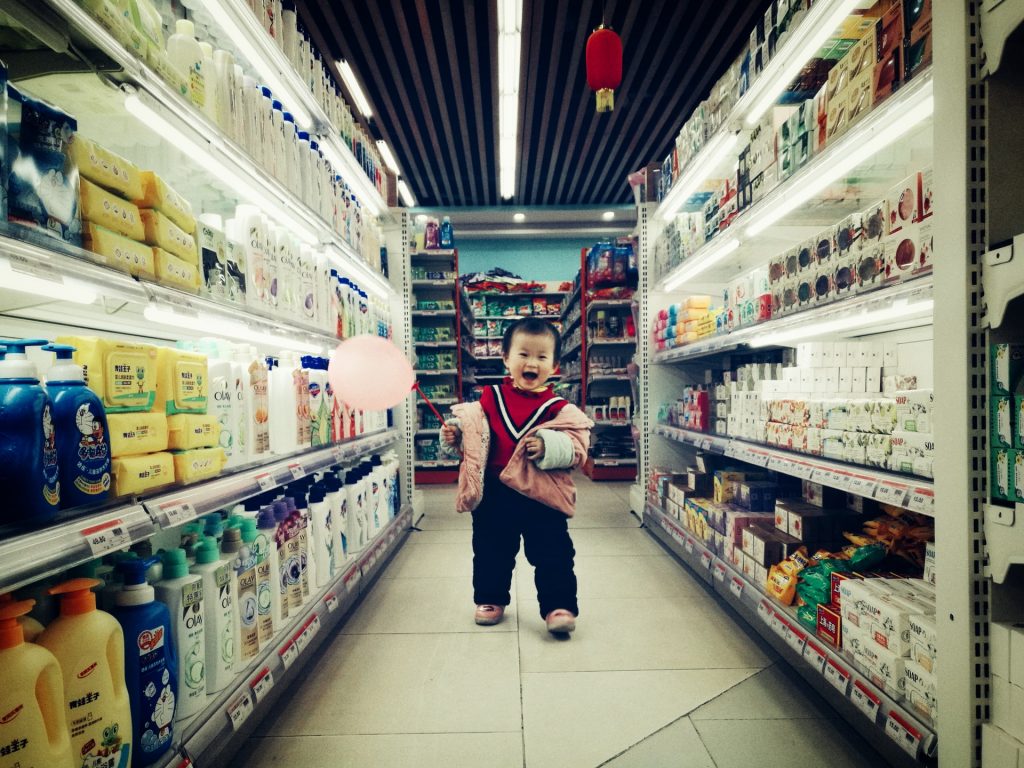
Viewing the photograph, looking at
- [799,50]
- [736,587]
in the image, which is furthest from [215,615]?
[799,50]

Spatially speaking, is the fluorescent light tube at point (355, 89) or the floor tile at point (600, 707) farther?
the fluorescent light tube at point (355, 89)

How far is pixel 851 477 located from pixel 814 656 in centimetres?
57

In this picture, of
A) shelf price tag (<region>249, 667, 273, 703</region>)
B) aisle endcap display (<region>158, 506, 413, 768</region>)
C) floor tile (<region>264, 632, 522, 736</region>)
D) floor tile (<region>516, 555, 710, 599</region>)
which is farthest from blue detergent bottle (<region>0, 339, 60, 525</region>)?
floor tile (<region>516, 555, 710, 599</region>)

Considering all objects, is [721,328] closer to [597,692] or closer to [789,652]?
[789,652]

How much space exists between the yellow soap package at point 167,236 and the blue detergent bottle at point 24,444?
49 centimetres

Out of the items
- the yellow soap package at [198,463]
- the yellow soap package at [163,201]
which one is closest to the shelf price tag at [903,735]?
the yellow soap package at [198,463]

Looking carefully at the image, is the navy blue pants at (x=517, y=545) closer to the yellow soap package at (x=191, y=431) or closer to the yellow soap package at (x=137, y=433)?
the yellow soap package at (x=191, y=431)

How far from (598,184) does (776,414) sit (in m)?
7.83

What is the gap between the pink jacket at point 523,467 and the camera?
221cm

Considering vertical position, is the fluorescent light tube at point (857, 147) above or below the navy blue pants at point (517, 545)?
above

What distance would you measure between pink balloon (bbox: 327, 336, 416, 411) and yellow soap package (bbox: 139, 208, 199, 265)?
0.72 metres

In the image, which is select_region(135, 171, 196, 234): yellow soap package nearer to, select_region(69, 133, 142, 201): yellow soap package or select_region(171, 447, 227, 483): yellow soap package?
select_region(69, 133, 142, 201): yellow soap package

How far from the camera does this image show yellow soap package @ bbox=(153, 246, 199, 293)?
4.32 feet

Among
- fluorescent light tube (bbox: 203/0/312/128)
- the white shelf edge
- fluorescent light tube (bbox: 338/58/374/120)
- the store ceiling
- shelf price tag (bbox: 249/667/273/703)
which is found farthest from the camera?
fluorescent light tube (bbox: 338/58/374/120)
